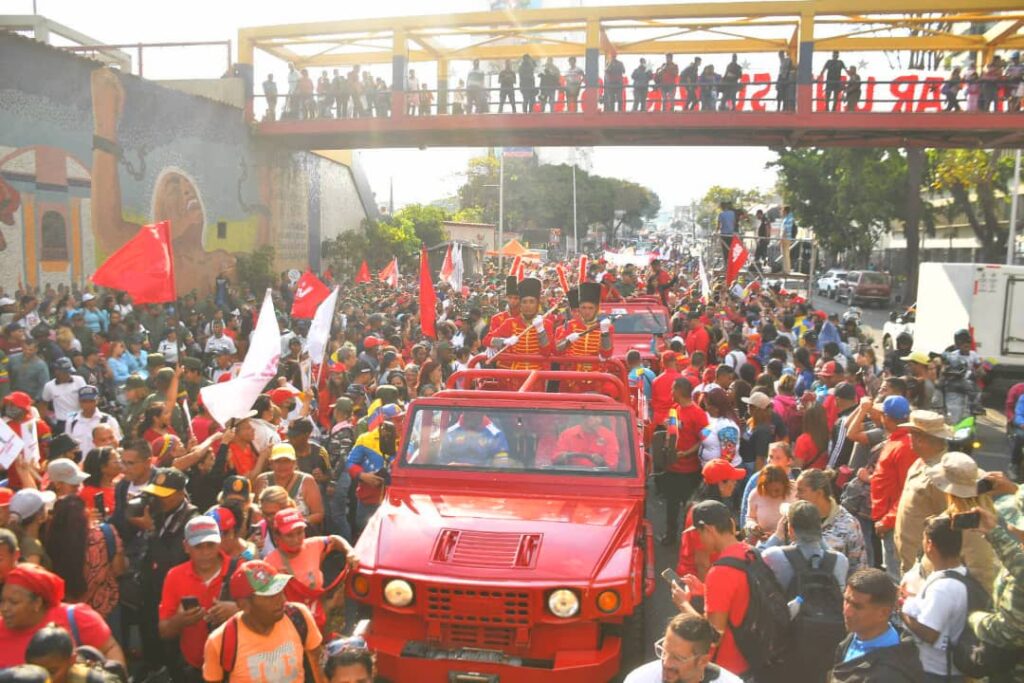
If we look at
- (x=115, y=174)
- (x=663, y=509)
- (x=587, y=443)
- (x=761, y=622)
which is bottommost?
(x=663, y=509)

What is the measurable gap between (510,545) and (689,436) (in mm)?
3342

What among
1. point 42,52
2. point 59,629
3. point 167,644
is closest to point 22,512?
point 167,644

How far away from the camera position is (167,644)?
4824mm

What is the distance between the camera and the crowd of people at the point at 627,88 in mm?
23344

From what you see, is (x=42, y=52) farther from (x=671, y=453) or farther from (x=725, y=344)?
(x=671, y=453)

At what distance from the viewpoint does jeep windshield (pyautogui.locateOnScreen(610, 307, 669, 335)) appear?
48.5ft

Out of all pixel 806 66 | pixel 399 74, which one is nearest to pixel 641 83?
pixel 806 66

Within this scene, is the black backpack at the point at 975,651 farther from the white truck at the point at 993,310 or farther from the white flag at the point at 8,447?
the white truck at the point at 993,310

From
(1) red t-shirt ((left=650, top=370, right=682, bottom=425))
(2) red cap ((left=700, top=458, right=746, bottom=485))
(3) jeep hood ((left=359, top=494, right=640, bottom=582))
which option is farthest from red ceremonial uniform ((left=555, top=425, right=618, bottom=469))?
(1) red t-shirt ((left=650, top=370, right=682, bottom=425))

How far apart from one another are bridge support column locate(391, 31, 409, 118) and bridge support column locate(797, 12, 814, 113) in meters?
10.9

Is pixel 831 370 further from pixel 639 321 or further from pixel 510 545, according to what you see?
pixel 510 545

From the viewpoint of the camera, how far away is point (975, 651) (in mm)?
3744

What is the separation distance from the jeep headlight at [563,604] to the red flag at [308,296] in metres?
9.13

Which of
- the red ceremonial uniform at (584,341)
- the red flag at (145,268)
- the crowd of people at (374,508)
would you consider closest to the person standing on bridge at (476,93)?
the crowd of people at (374,508)
